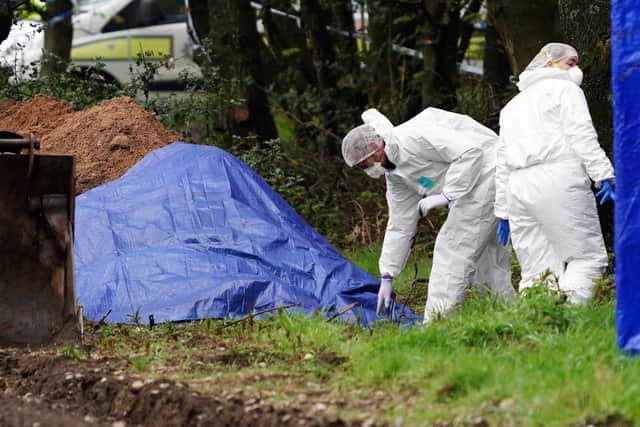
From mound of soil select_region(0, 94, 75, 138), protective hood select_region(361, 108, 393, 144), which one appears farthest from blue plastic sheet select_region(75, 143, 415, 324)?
mound of soil select_region(0, 94, 75, 138)

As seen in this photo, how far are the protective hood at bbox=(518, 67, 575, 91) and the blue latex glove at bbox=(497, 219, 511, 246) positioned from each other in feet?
3.08

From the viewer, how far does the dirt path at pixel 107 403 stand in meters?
4.84

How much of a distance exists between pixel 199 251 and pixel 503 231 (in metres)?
2.16

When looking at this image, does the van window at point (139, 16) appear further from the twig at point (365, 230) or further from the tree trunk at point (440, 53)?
the twig at point (365, 230)

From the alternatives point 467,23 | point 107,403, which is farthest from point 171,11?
point 107,403

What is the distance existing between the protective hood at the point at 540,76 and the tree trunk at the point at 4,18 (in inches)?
260

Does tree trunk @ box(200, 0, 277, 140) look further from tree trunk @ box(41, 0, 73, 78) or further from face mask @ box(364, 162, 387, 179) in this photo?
face mask @ box(364, 162, 387, 179)

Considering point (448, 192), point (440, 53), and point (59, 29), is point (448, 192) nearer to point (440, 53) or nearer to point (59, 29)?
point (440, 53)

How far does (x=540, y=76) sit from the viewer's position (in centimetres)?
740

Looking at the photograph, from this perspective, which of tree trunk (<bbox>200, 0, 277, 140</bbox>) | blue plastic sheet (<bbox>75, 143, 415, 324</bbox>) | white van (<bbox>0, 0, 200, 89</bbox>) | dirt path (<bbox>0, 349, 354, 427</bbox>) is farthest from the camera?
white van (<bbox>0, 0, 200, 89</bbox>)

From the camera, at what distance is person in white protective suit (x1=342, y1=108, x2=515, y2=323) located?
26.5 ft

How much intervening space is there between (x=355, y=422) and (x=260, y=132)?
32.3 ft

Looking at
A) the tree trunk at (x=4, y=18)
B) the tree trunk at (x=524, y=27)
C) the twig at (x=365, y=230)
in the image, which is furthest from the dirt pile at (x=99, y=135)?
the tree trunk at (x=524, y=27)

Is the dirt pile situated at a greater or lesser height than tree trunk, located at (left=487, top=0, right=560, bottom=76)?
lesser
